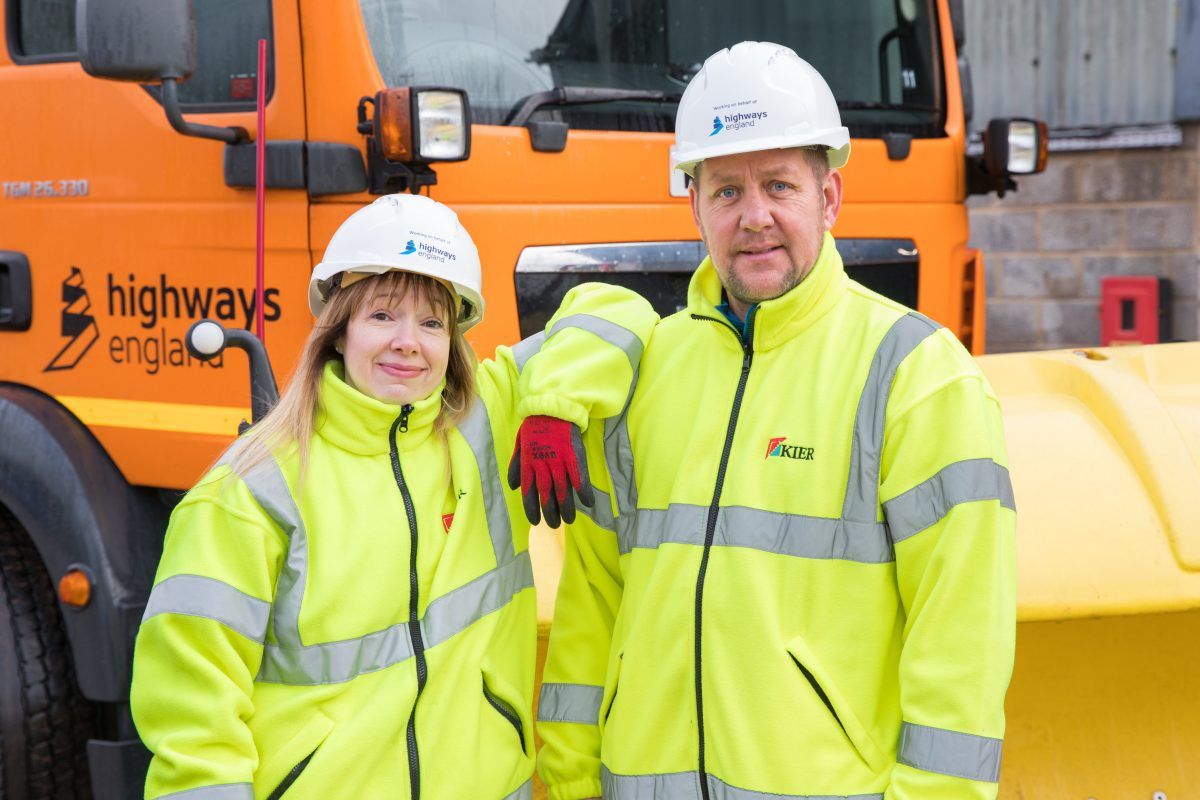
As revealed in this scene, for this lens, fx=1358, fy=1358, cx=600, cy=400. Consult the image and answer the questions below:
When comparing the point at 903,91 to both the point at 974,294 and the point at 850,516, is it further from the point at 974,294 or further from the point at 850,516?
the point at 850,516

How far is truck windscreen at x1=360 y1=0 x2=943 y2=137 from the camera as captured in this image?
10.0ft

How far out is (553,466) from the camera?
1970 millimetres

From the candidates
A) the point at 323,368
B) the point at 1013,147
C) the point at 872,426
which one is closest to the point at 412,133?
the point at 323,368

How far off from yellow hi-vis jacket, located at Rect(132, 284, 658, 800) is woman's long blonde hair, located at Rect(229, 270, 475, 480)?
0.08 feet

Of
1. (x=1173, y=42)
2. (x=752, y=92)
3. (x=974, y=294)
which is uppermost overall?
(x=1173, y=42)

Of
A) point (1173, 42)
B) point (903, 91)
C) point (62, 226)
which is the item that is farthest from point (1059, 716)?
point (1173, 42)

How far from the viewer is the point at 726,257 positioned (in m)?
1.98

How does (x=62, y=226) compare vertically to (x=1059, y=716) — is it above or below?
above

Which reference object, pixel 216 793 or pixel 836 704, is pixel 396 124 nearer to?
pixel 216 793

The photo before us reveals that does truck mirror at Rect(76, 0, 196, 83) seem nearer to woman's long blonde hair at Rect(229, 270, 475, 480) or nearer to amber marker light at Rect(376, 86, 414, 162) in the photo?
amber marker light at Rect(376, 86, 414, 162)

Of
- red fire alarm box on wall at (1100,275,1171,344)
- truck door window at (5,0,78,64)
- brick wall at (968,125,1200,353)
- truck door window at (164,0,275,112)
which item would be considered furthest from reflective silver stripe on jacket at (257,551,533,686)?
brick wall at (968,125,1200,353)

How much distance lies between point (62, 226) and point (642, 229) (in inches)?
56.8

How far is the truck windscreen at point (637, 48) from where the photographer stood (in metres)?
3.06

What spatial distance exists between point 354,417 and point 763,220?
0.68 meters
